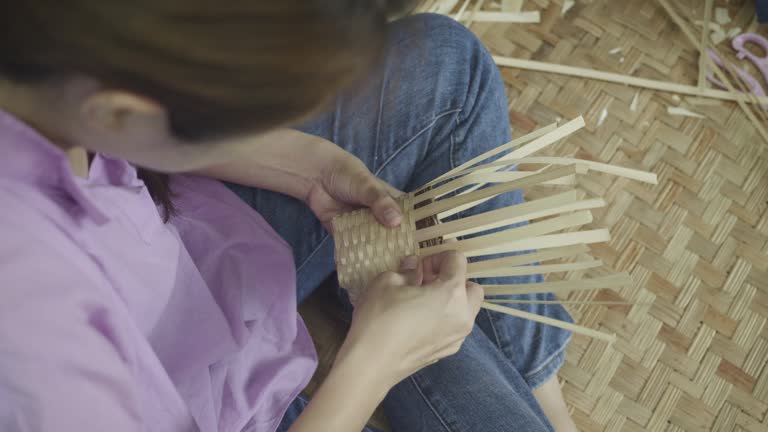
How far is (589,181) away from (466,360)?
0.53 m

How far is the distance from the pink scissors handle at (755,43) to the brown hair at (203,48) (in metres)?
1.26

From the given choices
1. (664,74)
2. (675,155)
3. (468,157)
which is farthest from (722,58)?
(468,157)

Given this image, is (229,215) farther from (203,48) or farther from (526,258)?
(203,48)

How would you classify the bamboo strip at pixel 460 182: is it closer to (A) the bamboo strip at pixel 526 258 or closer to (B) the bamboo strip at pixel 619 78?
(A) the bamboo strip at pixel 526 258

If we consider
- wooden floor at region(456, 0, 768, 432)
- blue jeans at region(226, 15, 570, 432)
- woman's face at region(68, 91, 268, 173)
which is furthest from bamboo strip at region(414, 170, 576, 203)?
wooden floor at region(456, 0, 768, 432)

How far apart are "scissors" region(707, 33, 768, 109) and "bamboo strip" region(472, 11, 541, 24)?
0.37 m

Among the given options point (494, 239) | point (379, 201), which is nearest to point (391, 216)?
point (379, 201)

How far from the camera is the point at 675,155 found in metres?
1.32

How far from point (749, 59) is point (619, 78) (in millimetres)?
303

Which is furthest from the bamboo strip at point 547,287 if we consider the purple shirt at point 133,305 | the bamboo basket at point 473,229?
the purple shirt at point 133,305

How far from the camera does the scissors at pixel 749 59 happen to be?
1.39 metres

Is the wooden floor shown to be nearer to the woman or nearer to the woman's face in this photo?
the woman

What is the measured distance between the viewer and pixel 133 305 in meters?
0.62

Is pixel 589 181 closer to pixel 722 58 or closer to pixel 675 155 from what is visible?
pixel 675 155
